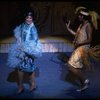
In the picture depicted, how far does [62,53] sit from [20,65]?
1.12 m

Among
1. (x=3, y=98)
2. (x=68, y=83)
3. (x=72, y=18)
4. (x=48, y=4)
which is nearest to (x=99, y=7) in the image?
(x=72, y=18)

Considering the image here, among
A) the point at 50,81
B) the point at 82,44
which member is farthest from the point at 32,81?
the point at 82,44

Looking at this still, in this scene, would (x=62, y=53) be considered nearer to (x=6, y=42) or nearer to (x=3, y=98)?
(x=6, y=42)

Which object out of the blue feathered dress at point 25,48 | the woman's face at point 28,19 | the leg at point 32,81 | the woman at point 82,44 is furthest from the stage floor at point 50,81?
the woman's face at point 28,19

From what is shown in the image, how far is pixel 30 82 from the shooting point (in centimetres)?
466

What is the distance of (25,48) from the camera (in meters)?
4.44

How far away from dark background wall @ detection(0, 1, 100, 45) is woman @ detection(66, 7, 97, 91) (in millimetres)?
441

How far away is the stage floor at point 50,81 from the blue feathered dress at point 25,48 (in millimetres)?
317

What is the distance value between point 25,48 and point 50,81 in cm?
66

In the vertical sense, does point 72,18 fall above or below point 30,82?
above

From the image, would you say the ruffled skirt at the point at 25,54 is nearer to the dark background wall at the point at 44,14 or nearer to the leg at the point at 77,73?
the leg at the point at 77,73

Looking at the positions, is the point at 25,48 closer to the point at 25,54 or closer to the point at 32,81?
the point at 25,54

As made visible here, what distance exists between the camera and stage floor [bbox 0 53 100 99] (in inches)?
179

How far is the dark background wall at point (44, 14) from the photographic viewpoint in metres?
5.06
